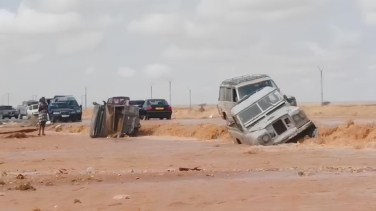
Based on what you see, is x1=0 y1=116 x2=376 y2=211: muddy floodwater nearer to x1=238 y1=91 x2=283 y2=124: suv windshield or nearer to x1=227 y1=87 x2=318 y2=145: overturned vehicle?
x1=227 y1=87 x2=318 y2=145: overturned vehicle

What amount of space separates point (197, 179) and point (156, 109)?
115 feet

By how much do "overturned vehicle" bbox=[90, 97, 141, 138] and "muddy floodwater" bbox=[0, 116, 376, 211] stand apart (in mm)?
7506

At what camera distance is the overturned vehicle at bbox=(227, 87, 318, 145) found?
22.1 metres

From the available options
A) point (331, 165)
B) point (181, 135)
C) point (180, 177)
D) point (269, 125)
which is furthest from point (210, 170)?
point (181, 135)

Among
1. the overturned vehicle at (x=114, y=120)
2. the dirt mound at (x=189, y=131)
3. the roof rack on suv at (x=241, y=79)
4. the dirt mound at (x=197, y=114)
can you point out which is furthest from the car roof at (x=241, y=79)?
the dirt mound at (x=197, y=114)

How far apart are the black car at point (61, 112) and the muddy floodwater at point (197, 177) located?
76.8 feet

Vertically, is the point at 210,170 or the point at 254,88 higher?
the point at 254,88

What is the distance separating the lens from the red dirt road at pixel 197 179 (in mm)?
10367

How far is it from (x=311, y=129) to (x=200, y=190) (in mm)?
11239

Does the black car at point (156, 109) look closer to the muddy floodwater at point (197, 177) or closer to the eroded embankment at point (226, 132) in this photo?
the eroded embankment at point (226, 132)

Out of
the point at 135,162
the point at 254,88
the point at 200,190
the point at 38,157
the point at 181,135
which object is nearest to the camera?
the point at 200,190

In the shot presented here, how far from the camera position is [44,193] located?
1232 cm

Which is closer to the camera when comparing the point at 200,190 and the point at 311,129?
the point at 200,190

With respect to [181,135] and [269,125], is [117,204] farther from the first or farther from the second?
[181,135]
